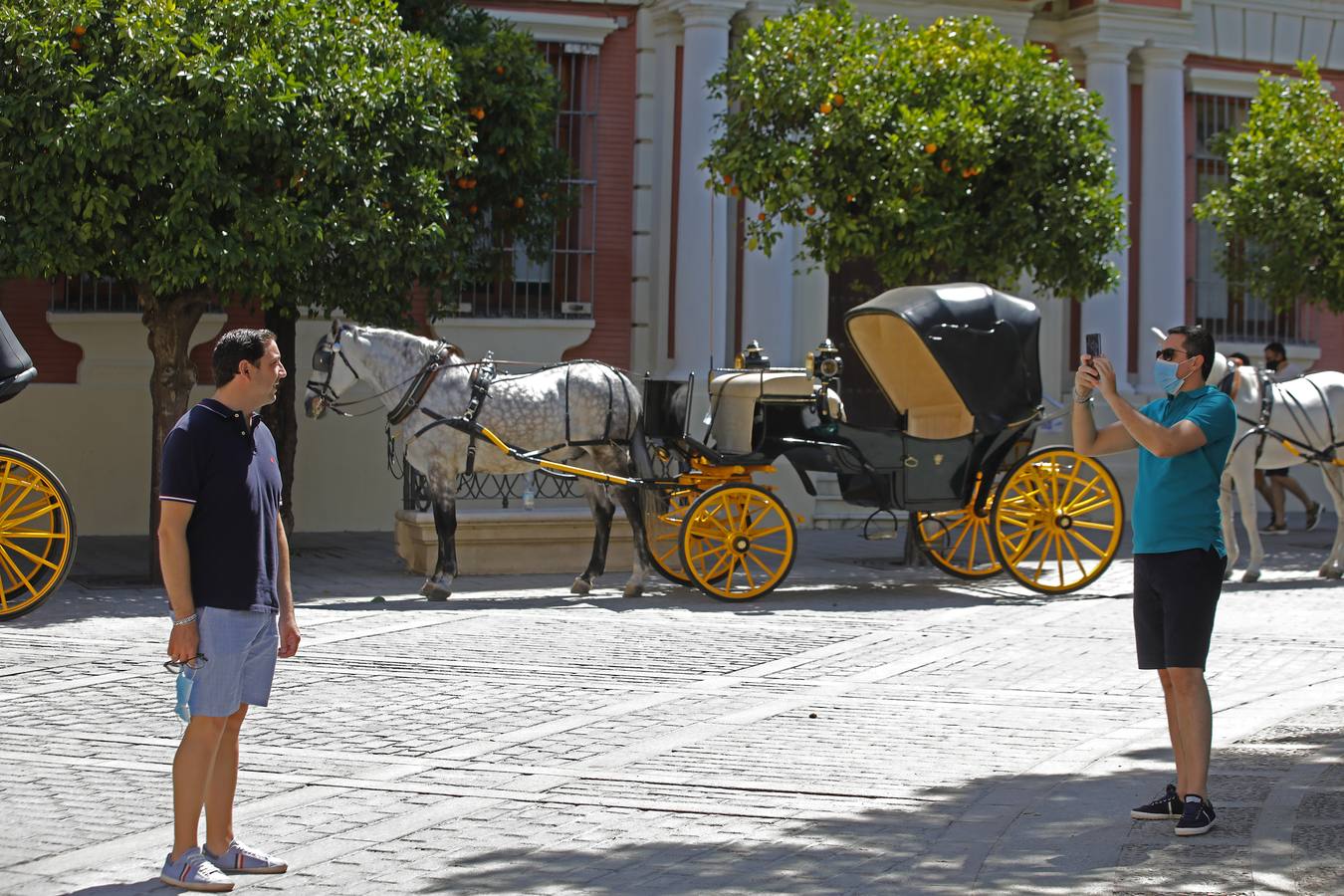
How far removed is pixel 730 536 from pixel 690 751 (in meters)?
5.52

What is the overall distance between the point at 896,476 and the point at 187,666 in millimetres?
8810

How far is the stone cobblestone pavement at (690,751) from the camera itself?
5777mm

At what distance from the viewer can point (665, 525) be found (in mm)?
13984

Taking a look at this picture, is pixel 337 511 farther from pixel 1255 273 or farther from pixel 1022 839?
pixel 1022 839

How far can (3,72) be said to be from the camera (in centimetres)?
1268

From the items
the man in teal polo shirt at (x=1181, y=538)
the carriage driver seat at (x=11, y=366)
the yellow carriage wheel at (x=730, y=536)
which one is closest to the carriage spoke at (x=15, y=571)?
the carriage driver seat at (x=11, y=366)

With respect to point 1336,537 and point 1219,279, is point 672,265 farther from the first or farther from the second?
point 1336,537

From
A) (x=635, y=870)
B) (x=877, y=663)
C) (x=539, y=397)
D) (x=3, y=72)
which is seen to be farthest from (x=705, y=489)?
(x=635, y=870)

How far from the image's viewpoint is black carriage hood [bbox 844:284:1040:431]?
44.7 feet

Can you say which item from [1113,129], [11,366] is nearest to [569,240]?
[1113,129]

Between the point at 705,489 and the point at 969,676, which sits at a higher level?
the point at 705,489

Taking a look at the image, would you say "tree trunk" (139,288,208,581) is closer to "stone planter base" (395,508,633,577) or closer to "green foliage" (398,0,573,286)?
"stone planter base" (395,508,633,577)

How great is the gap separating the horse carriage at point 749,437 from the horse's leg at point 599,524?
0.05 ft

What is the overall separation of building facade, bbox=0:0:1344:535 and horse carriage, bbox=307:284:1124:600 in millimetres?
4119
